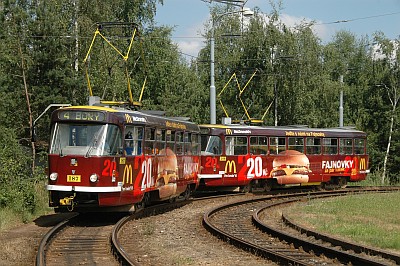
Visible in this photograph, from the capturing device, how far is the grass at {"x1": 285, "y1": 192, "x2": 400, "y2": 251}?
13555mm

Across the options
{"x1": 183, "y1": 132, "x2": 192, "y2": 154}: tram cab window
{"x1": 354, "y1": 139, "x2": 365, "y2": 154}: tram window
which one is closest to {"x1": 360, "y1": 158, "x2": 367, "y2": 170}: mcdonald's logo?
{"x1": 354, "y1": 139, "x2": 365, "y2": 154}: tram window

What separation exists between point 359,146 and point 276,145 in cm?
659

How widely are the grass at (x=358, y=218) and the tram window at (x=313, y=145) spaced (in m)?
5.74

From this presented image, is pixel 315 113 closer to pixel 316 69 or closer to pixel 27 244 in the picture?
pixel 316 69

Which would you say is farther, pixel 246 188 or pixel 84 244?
pixel 246 188

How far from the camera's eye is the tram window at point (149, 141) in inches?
692

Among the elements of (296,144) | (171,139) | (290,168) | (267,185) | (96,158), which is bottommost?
(267,185)

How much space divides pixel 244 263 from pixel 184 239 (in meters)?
2.99

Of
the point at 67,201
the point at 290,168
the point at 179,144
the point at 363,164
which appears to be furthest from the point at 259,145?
the point at 67,201

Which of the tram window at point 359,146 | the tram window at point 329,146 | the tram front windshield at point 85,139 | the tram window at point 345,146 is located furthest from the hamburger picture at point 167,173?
the tram window at point 359,146

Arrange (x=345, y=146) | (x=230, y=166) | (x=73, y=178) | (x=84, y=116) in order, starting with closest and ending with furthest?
1. (x=73, y=178)
2. (x=84, y=116)
3. (x=230, y=166)
4. (x=345, y=146)

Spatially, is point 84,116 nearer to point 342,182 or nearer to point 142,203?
point 142,203

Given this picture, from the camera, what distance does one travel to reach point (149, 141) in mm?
17812

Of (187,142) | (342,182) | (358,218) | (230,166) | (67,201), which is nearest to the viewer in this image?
(67,201)
